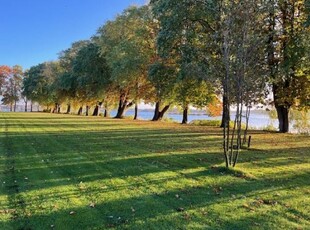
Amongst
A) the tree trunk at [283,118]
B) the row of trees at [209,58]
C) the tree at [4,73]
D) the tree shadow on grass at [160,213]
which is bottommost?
the tree shadow on grass at [160,213]

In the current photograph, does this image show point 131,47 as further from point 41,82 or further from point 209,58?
point 41,82

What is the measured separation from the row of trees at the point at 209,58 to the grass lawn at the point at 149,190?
61.3 inches

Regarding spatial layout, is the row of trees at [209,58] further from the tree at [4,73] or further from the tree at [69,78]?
the tree at [4,73]

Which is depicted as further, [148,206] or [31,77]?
[31,77]

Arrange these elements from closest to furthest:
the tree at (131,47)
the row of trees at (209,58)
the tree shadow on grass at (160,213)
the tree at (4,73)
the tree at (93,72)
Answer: the tree shadow on grass at (160,213) → the row of trees at (209,58) → the tree at (131,47) → the tree at (93,72) → the tree at (4,73)

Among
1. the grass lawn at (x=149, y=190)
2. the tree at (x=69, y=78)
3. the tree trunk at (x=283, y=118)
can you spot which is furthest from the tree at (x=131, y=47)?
the grass lawn at (x=149, y=190)

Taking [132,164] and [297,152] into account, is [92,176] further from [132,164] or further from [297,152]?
[297,152]

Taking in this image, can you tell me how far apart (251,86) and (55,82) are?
157ft

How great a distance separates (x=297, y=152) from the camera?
1377 cm

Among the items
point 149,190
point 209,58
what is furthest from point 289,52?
point 149,190

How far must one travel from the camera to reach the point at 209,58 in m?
10.5

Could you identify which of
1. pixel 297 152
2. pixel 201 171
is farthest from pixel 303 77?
pixel 201 171

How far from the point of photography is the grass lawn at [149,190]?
5648 millimetres

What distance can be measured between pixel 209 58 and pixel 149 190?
16.4ft
